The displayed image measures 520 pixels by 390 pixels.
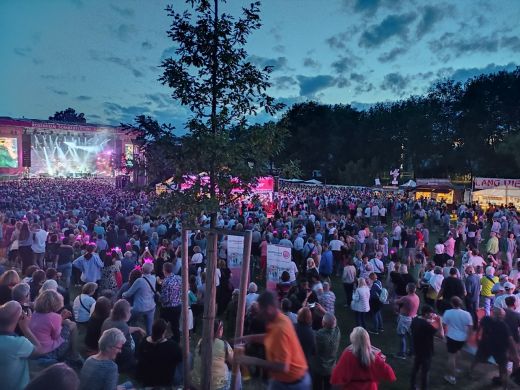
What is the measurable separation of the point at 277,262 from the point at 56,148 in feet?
210

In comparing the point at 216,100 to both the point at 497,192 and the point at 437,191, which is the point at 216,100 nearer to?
the point at 497,192

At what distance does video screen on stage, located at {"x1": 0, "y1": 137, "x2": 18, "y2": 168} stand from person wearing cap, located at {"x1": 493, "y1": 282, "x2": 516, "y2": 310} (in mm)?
65675

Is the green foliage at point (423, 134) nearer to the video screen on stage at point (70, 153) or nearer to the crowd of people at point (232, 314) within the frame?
the video screen on stage at point (70, 153)

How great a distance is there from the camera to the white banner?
1200 inches

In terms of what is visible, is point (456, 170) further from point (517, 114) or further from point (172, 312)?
point (172, 312)

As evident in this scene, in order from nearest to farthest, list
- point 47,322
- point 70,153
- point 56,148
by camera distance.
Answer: point 47,322 < point 56,148 < point 70,153

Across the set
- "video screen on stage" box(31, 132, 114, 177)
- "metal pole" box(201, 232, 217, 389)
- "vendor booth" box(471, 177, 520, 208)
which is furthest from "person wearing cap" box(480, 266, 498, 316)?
Result: "video screen on stage" box(31, 132, 114, 177)

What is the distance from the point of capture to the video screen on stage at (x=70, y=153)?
63750 mm

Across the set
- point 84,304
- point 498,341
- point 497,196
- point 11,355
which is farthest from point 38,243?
point 497,196

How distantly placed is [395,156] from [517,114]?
657 inches

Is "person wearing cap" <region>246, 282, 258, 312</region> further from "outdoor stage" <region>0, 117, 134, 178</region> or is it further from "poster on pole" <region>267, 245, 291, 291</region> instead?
"outdoor stage" <region>0, 117, 134, 178</region>

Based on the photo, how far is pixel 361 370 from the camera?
4.19 m

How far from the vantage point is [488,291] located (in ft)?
29.7

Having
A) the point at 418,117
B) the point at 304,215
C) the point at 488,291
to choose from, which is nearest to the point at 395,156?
the point at 418,117
